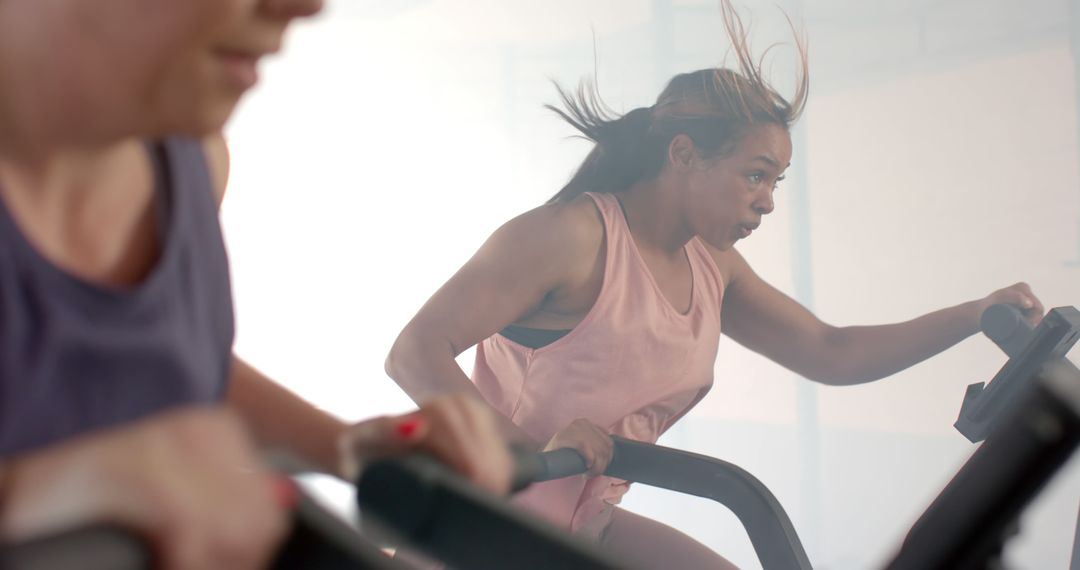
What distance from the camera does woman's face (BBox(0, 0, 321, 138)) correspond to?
1.06 ft

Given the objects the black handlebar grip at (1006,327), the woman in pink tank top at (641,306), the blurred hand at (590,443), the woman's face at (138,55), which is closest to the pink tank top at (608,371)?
the woman in pink tank top at (641,306)

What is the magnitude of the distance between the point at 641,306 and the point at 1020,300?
0.63 meters

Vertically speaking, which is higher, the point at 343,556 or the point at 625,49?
the point at 625,49

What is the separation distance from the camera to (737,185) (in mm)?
1628

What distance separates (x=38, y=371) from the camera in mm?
351

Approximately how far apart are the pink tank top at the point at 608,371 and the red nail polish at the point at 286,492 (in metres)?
1.18

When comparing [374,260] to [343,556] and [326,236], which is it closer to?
[326,236]

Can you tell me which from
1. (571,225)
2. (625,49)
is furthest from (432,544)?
(625,49)

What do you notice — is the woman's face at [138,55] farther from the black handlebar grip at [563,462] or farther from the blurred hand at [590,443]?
the blurred hand at [590,443]

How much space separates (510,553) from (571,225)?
1187mm

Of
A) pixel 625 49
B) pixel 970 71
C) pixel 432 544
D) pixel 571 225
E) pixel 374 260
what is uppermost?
pixel 970 71

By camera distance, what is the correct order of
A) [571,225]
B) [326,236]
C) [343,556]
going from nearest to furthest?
[343,556] → [571,225] → [326,236]

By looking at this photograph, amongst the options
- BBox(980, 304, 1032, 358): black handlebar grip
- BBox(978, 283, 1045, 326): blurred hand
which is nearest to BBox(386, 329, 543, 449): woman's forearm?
BBox(980, 304, 1032, 358): black handlebar grip

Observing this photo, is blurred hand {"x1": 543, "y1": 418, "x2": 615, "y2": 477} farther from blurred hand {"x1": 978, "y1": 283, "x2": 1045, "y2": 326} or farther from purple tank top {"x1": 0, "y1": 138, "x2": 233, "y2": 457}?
blurred hand {"x1": 978, "y1": 283, "x2": 1045, "y2": 326}
